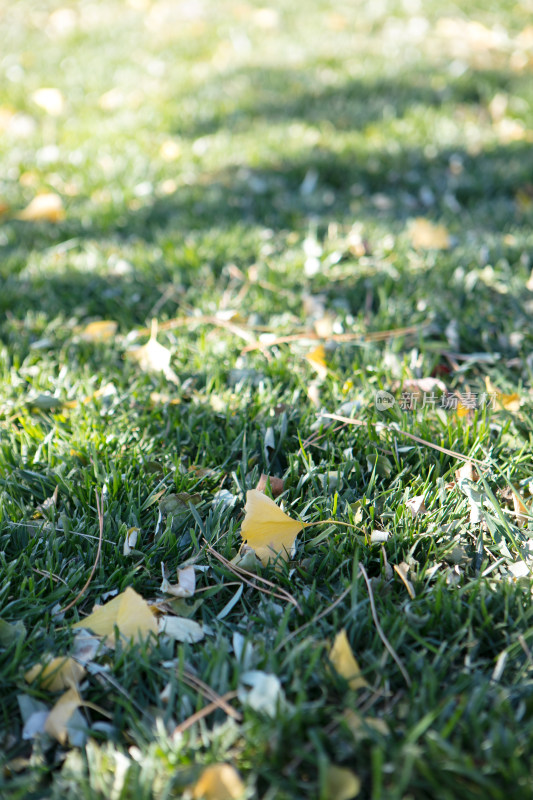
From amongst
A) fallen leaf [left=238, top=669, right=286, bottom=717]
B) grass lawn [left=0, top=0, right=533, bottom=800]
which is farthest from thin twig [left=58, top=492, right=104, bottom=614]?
fallen leaf [left=238, top=669, right=286, bottom=717]

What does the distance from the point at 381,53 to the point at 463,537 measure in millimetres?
4626

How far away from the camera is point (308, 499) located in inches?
59.8

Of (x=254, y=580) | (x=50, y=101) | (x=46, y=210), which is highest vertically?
(x=50, y=101)

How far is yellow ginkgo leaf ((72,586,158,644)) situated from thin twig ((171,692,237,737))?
0.66 feet

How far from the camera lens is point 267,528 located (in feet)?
4.50

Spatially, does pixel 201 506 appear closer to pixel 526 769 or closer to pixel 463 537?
pixel 463 537

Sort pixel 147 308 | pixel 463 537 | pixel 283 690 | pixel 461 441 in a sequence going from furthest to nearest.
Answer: pixel 147 308, pixel 461 441, pixel 463 537, pixel 283 690

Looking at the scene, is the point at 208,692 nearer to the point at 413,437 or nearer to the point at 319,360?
the point at 413,437

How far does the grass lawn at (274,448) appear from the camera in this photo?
1.04 m

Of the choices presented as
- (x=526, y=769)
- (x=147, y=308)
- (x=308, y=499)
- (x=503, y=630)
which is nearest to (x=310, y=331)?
(x=147, y=308)

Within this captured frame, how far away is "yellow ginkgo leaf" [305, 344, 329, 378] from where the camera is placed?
6.29 ft

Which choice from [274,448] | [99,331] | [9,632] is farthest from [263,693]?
[99,331]

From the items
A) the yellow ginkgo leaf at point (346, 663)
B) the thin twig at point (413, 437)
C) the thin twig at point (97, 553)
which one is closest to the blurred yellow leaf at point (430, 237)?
the thin twig at point (413, 437)

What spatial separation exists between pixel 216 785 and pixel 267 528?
52cm
